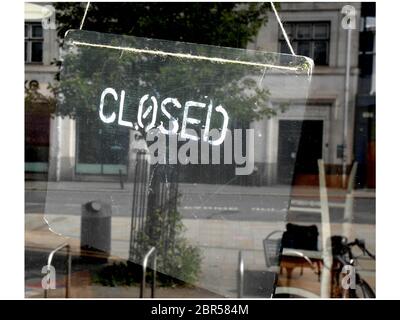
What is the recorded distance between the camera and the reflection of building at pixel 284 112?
86.1 inches

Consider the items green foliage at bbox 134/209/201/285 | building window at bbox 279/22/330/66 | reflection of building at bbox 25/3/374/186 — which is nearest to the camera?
reflection of building at bbox 25/3/374/186

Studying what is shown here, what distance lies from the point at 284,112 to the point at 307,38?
15.6 inches

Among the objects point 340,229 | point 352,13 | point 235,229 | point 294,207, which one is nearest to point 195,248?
point 235,229

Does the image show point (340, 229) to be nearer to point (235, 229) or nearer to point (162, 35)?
point (235, 229)

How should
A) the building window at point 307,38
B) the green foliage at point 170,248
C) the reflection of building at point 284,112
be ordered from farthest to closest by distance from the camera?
the green foliage at point 170,248 → the building window at point 307,38 → the reflection of building at point 284,112

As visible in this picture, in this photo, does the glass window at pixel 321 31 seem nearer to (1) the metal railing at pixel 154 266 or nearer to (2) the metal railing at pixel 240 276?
(2) the metal railing at pixel 240 276

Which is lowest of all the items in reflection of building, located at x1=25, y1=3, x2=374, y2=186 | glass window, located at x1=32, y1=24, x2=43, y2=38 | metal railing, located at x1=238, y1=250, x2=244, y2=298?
metal railing, located at x1=238, y1=250, x2=244, y2=298

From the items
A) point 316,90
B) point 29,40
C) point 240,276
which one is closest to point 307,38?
point 316,90

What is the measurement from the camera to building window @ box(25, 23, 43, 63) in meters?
2.26

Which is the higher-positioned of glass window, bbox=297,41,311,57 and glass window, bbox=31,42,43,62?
glass window, bbox=297,41,311,57

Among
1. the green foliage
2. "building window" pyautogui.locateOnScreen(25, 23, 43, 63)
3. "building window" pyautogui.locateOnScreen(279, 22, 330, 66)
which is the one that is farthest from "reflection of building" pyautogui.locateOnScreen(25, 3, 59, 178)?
"building window" pyautogui.locateOnScreen(279, 22, 330, 66)

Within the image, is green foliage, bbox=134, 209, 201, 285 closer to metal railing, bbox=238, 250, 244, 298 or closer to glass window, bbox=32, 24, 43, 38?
metal railing, bbox=238, 250, 244, 298

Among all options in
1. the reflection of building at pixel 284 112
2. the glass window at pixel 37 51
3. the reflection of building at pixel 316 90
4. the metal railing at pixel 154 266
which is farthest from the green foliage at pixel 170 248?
the glass window at pixel 37 51
